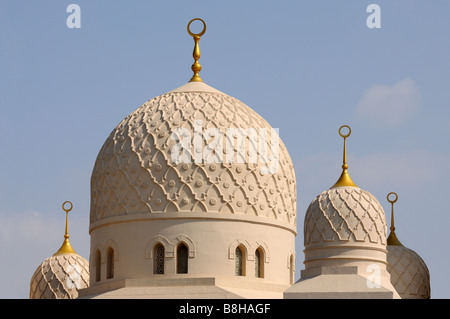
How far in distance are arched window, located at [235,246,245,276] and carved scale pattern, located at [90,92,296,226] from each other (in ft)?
2.80

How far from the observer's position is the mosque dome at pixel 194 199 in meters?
27.2

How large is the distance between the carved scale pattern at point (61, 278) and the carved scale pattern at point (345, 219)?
28.3 feet

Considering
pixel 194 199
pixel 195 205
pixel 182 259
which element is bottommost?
pixel 182 259

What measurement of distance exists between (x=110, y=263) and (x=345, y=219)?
18.3 ft

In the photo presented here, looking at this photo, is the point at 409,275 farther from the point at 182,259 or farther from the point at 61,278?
the point at 61,278

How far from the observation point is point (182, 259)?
27141mm

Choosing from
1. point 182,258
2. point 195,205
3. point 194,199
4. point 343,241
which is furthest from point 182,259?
point 343,241

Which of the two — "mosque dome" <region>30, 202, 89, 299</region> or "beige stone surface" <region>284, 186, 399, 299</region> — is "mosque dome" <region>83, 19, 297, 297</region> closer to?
"beige stone surface" <region>284, 186, 399, 299</region>

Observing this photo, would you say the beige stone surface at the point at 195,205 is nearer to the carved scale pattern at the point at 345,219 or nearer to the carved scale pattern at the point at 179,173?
the carved scale pattern at the point at 179,173

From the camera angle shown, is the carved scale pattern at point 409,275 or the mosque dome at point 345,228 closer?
the mosque dome at point 345,228

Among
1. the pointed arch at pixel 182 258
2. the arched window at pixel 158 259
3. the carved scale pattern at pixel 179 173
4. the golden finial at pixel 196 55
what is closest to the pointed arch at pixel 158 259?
the arched window at pixel 158 259

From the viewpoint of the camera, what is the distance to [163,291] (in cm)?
2658
